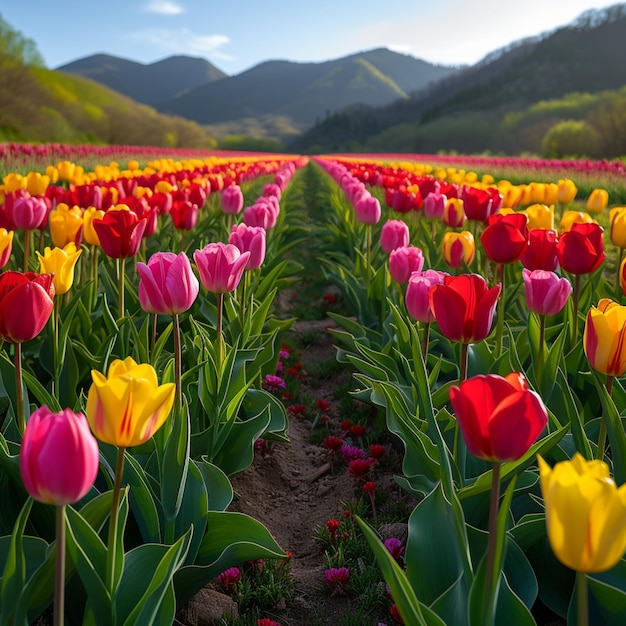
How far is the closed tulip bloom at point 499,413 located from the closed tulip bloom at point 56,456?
22.8 inches

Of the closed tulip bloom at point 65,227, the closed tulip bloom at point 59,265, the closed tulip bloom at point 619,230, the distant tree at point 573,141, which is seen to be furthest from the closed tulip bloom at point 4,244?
the distant tree at point 573,141

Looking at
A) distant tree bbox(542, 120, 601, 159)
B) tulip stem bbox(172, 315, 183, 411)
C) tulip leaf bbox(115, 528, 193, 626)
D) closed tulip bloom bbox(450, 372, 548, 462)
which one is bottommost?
tulip leaf bbox(115, 528, 193, 626)

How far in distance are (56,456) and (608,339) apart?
1240 mm

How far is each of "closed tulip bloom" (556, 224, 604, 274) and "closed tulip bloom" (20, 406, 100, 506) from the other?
1841 mm

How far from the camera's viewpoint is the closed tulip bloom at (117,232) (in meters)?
2.47

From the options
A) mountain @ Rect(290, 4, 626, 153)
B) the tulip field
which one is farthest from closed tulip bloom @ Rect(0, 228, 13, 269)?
mountain @ Rect(290, 4, 626, 153)

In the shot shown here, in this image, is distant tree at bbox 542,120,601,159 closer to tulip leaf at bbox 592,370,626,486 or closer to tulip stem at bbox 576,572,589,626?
tulip leaf at bbox 592,370,626,486

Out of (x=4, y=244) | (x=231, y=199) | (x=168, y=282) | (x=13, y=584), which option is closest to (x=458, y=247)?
(x=168, y=282)

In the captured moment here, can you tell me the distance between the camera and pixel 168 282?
186 cm

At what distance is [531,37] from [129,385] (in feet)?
463

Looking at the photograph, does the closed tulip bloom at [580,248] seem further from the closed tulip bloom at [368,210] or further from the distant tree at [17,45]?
the distant tree at [17,45]

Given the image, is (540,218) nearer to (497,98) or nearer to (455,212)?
(455,212)

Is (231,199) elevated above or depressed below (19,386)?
above

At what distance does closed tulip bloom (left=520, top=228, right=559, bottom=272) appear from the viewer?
95.2 inches
